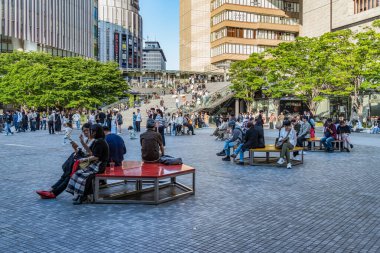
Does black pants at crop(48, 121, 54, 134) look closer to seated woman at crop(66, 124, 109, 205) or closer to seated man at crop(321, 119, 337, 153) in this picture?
seated man at crop(321, 119, 337, 153)

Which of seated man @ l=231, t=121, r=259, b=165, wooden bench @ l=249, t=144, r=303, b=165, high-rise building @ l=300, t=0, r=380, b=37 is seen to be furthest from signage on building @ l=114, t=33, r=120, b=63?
seated man @ l=231, t=121, r=259, b=165

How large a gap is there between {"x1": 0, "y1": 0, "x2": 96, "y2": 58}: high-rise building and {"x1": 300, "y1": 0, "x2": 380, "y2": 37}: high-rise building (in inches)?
1811

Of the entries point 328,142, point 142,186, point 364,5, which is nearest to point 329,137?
point 328,142

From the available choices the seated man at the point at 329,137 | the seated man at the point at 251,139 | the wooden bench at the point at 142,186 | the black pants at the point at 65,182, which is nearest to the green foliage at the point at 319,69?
the seated man at the point at 329,137

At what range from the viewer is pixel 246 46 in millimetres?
77562

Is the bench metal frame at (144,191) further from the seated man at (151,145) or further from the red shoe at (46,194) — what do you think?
the red shoe at (46,194)

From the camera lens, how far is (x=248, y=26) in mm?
77500

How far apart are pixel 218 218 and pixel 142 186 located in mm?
3193

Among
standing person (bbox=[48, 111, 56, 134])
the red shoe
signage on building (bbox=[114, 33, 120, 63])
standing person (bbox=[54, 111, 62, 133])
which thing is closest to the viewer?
the red shoe

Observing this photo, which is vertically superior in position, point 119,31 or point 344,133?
point 119,31

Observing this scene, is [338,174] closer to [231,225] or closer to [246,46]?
[231,225]

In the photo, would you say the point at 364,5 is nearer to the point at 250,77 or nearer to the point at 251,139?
the point at 250,77

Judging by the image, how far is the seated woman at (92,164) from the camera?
7.63 meters

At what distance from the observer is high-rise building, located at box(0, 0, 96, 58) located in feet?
214
